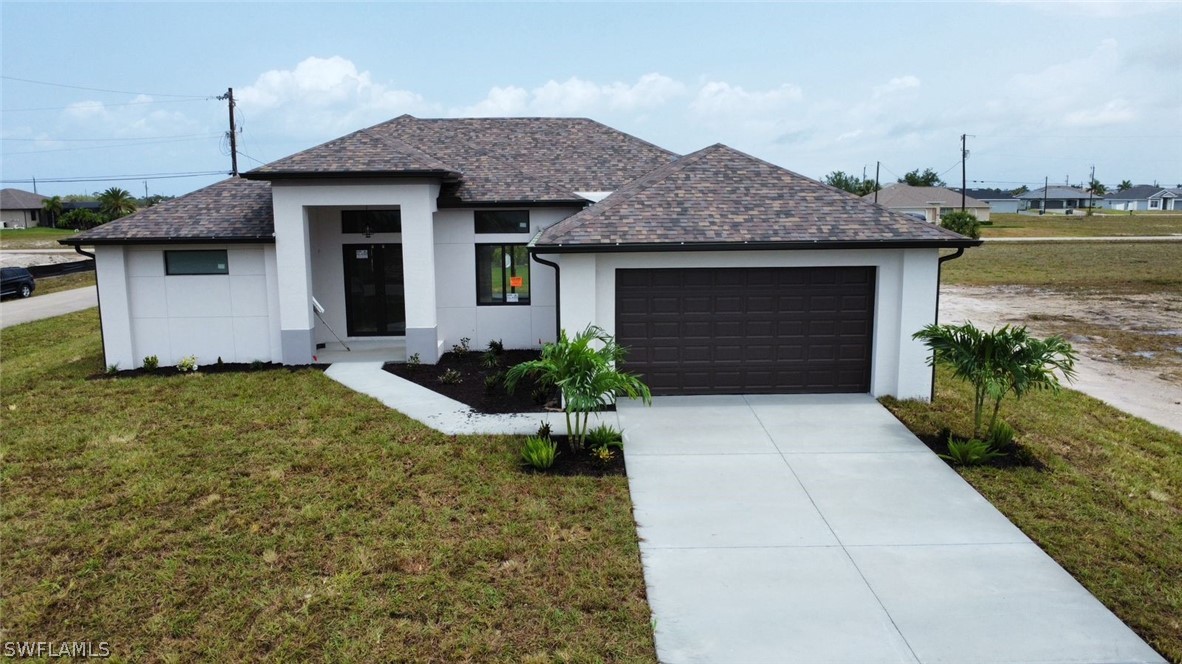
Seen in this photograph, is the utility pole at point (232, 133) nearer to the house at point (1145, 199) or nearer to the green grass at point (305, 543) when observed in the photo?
the green grass at point (305, 543)

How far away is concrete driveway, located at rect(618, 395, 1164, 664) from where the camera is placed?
5.78 metres

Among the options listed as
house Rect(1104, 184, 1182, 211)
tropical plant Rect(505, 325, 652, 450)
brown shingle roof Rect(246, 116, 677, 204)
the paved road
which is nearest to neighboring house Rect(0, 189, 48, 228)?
the paved road

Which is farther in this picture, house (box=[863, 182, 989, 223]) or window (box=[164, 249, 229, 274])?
house (box=[863, 182, 989, 223])

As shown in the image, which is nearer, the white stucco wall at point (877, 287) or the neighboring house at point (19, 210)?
the white stucco wall at point (877, 287)

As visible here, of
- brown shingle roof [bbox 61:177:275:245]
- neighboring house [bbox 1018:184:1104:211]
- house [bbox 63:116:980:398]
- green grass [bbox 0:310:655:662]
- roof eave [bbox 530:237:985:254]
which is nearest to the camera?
green grass [bbox 0:310:655:662]

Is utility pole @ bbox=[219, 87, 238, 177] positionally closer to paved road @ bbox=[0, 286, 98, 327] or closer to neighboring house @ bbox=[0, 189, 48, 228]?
paved road @ bbox=[0, 286, 98, 327]

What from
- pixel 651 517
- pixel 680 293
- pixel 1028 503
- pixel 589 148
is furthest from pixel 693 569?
pixel 589 148

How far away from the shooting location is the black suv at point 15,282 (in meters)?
27.3

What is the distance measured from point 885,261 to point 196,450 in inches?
408

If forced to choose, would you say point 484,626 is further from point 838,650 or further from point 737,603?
point 838,650

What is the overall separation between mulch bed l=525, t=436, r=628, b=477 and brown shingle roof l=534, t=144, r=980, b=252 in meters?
3.36

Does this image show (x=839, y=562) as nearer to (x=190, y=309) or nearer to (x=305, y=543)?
(x=305, y=543)

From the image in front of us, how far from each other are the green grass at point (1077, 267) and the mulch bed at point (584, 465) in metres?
25.4

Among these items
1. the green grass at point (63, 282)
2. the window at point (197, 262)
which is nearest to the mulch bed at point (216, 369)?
the window at point (197, 262)
